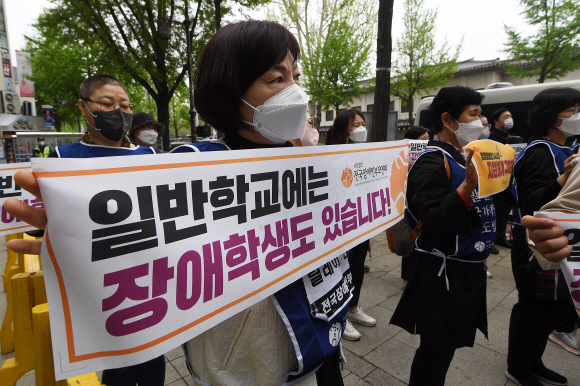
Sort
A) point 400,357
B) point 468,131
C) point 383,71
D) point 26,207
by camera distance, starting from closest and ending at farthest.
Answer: point 26,207
point 468,131
point 400,357
point 383,71

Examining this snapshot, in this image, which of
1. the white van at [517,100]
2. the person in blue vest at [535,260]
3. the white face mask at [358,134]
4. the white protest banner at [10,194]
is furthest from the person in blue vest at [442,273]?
the white van at [517,100]

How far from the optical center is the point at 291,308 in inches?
42.1

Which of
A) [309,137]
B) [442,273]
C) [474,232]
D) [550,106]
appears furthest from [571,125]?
[309,137]

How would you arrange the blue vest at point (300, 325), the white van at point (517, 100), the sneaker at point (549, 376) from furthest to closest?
the white van at point (517, 100) < the sneaker at point (549, 376) < the blue vest at point (300, 325)

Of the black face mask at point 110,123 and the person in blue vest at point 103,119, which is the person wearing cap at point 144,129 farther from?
the black face mask at point 110,123

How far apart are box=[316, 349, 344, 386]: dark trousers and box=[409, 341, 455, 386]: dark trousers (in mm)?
783

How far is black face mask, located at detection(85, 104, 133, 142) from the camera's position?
A: 7.48 ft

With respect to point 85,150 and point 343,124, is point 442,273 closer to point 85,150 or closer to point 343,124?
point 343,124

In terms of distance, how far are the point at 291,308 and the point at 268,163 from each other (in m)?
0.49

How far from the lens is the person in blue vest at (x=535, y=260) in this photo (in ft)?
7.16

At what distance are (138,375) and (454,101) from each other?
8.49 ft

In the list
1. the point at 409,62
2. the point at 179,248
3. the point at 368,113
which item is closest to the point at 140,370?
the point at 179,248

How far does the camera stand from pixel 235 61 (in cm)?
110

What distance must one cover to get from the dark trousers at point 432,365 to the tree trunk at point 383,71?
14.8ft
